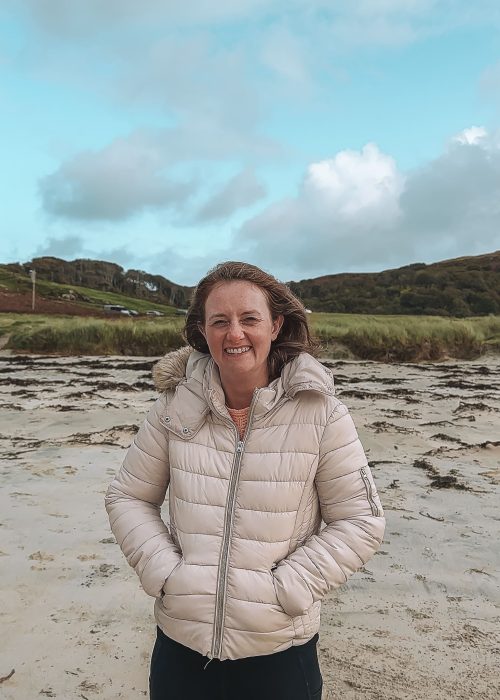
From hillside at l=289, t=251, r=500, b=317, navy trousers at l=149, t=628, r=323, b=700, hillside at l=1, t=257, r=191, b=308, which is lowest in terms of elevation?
navy trousers at l=149, t=628, r=323, b=700

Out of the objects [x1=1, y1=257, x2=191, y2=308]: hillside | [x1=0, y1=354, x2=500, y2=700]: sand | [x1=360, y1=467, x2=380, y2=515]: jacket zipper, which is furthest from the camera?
[x1=1, y1=257, x2=191, y2=308]: hillside

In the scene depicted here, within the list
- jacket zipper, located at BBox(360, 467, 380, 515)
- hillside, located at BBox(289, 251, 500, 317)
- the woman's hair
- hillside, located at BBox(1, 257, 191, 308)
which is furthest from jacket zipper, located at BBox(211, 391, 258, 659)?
hillside, located at BBox(1, 257, 191, 308)

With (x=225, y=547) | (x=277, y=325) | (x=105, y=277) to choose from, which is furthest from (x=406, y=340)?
(x=105, y=277)

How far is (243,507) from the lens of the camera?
181cm

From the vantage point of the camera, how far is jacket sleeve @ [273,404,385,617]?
172cm

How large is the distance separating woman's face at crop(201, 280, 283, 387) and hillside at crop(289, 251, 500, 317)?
110ft

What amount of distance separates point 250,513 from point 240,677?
1.51ft

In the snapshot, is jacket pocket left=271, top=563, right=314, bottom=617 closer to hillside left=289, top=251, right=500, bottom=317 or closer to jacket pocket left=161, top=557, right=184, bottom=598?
jacket pocket left=161, top=557, right=184, bottom=598

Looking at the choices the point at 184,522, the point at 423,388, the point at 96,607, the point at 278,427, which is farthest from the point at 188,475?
the point at 423,388

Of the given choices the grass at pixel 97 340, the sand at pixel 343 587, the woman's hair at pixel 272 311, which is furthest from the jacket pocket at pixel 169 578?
the grass at pixel 97 340

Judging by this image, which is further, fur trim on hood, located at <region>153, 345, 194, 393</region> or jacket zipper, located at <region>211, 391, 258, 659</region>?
fur trim on hood, located at <region>153, 345, 194, 393</region>

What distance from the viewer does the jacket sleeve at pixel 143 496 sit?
188 cm

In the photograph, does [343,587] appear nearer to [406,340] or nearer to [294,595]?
[294,595]

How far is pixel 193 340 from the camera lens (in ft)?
7.21
